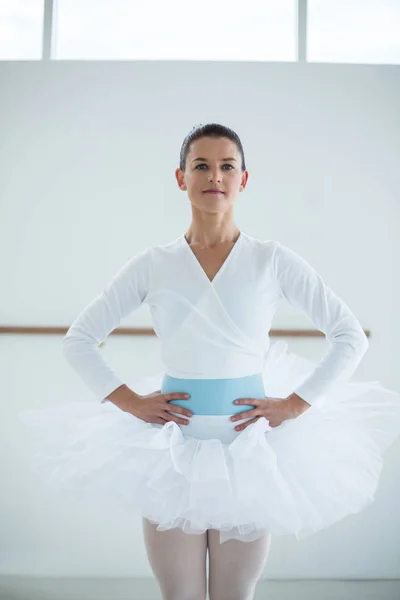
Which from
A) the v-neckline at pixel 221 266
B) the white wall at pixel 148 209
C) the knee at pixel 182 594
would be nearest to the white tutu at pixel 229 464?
the knee at pixel 182 594

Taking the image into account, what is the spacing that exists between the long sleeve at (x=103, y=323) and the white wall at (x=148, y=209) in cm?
78

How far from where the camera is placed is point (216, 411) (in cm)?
110

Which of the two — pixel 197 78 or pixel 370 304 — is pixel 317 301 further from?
pixel 197 78

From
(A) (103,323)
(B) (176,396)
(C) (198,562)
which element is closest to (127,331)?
(A) (103,323)

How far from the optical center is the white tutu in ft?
3.12

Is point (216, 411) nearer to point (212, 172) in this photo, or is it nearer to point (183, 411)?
point (183, 411)

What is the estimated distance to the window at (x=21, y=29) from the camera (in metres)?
2.11

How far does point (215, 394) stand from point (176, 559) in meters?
0.34

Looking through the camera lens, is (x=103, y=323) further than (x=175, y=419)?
Yes

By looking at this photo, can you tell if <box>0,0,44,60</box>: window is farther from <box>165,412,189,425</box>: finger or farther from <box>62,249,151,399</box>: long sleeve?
<box>165,412,189,425</box>: finger

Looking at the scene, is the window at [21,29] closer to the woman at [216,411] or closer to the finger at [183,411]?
the woman at [216,411]

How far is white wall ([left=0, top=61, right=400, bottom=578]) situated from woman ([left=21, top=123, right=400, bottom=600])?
0.81 m

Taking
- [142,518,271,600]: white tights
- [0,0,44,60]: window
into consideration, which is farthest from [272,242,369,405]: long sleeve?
[0,0,44,60]: window

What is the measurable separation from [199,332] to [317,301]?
0.26 meters
